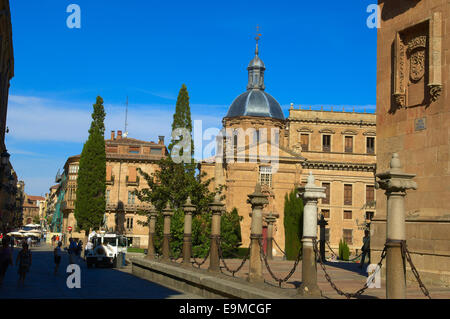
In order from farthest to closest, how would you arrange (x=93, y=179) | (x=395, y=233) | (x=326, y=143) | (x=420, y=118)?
(x=326, y=143) → (x=93, y=179) → (x=420, y=118) → (x=395, y=233)

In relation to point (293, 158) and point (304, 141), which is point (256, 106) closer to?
point (304, 141)

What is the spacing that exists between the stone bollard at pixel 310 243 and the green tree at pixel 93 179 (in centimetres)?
4424

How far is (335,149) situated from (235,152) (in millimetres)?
12645

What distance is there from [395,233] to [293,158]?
43625 millimetres

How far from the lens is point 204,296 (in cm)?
1398

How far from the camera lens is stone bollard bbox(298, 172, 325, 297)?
10062 millimetres

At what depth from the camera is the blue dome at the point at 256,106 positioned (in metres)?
57.8

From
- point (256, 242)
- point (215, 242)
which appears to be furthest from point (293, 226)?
point (256, 242)

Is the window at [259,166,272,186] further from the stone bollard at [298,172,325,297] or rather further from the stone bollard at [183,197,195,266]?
the stone bollard at [298,172,325,297]

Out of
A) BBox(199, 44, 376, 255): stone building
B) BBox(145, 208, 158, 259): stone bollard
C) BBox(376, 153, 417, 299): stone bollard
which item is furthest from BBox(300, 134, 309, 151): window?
BBox(376, 153, 417, 299): stone bollard

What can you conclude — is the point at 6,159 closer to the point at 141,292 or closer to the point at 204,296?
the point at 141,292

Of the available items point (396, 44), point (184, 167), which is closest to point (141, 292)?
point (396, 44)

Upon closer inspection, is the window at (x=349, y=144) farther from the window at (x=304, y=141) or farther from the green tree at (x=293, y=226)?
the green tree at (x=293, y=226)

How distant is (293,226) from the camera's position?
4253 cm
